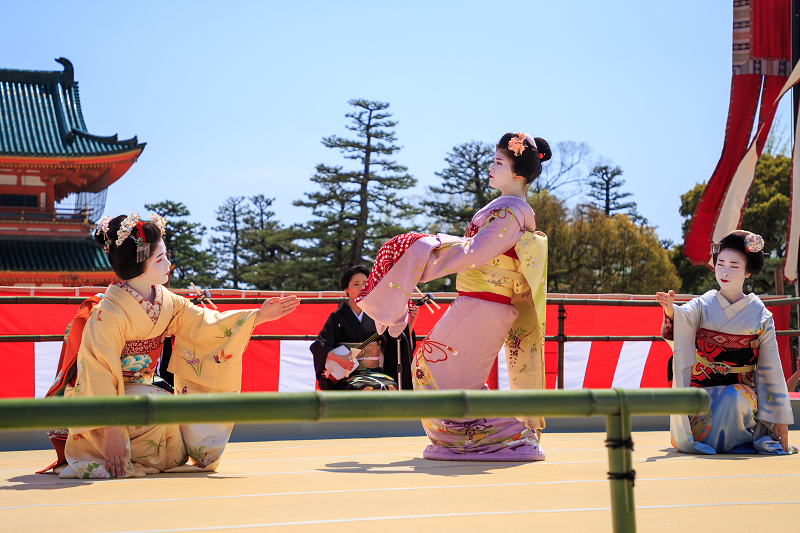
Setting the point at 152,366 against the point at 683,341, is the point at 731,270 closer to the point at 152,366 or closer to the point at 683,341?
the point at 683,341

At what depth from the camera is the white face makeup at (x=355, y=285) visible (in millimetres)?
5051

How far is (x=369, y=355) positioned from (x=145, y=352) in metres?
1.80

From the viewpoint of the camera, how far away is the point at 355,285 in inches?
200

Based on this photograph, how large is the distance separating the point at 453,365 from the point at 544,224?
23.2 m

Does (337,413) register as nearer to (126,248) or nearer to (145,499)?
(145,499)

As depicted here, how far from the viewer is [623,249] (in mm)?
26125

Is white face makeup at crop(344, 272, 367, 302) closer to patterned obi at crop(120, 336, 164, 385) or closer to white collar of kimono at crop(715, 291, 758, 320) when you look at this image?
patterned obi at crop(120, 336, 164, 385)

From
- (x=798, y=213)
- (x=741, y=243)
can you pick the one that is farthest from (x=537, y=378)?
(x=798, y=213)

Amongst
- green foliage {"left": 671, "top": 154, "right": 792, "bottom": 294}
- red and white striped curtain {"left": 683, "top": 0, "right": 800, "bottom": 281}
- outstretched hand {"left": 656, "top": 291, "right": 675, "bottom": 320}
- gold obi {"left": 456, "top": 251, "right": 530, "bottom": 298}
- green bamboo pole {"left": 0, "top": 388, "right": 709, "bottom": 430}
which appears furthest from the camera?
green foliage {"left": 671, "top": 154, "right": 792, "bottom": 294}

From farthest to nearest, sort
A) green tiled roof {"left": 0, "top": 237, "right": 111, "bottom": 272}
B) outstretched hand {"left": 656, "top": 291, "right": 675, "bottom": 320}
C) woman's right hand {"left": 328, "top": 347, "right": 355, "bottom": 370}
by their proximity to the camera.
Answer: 1. green tiled roof {"left": 0, "top": 237, "right": 111, "bottom": 272}
2. woman's right hand {"left": 328, "top": 347, "right": 355, "bottom": 370}
3. outstretched hand {"left": 656, "top": 291, "right": 675, "bottom": 320}

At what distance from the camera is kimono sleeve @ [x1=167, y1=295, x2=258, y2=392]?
3525mm

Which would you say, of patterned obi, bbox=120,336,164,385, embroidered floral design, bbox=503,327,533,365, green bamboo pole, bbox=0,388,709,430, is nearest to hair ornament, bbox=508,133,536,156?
embroidered floral design, bbox=503,327,533,365

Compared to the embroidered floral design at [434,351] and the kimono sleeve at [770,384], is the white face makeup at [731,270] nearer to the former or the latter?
the kimono sleeve at [770,384]

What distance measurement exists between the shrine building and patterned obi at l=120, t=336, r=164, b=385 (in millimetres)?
16072
